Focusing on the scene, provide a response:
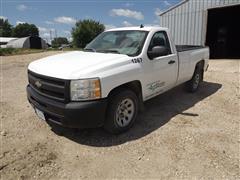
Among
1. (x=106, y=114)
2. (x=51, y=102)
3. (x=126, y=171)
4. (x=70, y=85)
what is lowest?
(x=126, y=171)

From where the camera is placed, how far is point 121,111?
12.6ft

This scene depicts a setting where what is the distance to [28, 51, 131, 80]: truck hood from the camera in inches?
126

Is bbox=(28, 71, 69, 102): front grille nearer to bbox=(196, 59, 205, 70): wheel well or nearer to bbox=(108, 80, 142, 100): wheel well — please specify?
bbox=(108, 80, 142, 100): wheel well

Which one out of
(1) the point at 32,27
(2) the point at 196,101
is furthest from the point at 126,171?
(1) the point at 32,27

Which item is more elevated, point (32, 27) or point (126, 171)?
point (32, 27)

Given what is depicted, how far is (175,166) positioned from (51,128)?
7.84 ft

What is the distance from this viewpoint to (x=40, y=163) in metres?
3.13

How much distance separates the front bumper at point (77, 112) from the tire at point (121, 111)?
8.1 inches

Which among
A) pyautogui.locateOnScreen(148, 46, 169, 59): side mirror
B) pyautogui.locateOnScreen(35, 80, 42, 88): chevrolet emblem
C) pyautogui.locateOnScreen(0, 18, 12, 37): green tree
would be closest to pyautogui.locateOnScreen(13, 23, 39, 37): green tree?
pyautogui.locateOnScreen(0, 18, 12, 37): green tree

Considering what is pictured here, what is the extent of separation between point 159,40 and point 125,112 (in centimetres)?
183

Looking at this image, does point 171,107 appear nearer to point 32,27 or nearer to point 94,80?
point 94,80

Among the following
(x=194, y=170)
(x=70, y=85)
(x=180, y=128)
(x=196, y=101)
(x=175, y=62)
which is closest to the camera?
(x=194, y=170)

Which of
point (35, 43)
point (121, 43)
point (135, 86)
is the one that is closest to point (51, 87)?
point (135, 86)

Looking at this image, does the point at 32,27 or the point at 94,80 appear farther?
the point at 32,27
